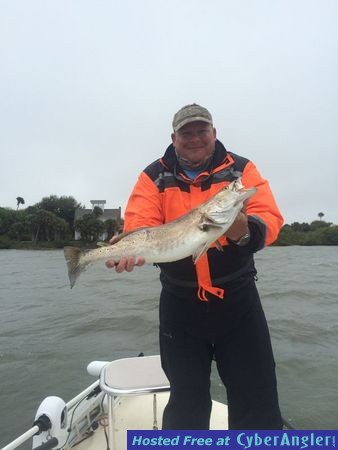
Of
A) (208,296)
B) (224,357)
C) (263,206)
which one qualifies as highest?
(263,206)

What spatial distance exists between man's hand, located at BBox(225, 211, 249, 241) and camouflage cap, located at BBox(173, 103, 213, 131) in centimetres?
100

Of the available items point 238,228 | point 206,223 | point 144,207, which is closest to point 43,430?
point 144,207

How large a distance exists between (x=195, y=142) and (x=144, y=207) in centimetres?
76

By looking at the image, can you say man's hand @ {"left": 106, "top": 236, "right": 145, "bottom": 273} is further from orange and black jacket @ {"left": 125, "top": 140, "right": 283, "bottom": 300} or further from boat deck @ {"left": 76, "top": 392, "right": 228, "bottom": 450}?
boat deck @ {"left": 76, "top": 392, "right": 228, "bottom": 450}

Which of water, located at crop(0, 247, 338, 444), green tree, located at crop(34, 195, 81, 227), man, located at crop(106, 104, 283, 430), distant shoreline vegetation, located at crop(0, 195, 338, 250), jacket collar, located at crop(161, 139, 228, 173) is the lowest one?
water, located at crop(0, 247, 338, 444)

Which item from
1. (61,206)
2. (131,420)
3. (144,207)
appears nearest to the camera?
(144,207)

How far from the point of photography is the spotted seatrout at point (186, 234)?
10.6 ft

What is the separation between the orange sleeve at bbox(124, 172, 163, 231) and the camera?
3814 millimetres

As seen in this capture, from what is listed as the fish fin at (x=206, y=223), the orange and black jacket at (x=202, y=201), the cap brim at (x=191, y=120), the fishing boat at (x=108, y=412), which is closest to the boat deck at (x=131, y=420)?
the fishing boat at (x=108, y=412)

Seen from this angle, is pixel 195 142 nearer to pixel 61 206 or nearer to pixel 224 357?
pixel 224 357

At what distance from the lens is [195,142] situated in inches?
150

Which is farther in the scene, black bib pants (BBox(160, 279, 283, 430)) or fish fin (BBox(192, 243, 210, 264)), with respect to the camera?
black bib pants (BBox(160, 279, 283, 430))

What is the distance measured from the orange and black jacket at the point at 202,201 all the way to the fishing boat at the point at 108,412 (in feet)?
3.69

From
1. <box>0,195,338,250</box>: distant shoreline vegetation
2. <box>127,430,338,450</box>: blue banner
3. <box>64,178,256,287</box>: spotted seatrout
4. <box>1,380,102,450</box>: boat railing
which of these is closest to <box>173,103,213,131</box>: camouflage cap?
<box>64,178,256,287</box>: spotted seatrout
